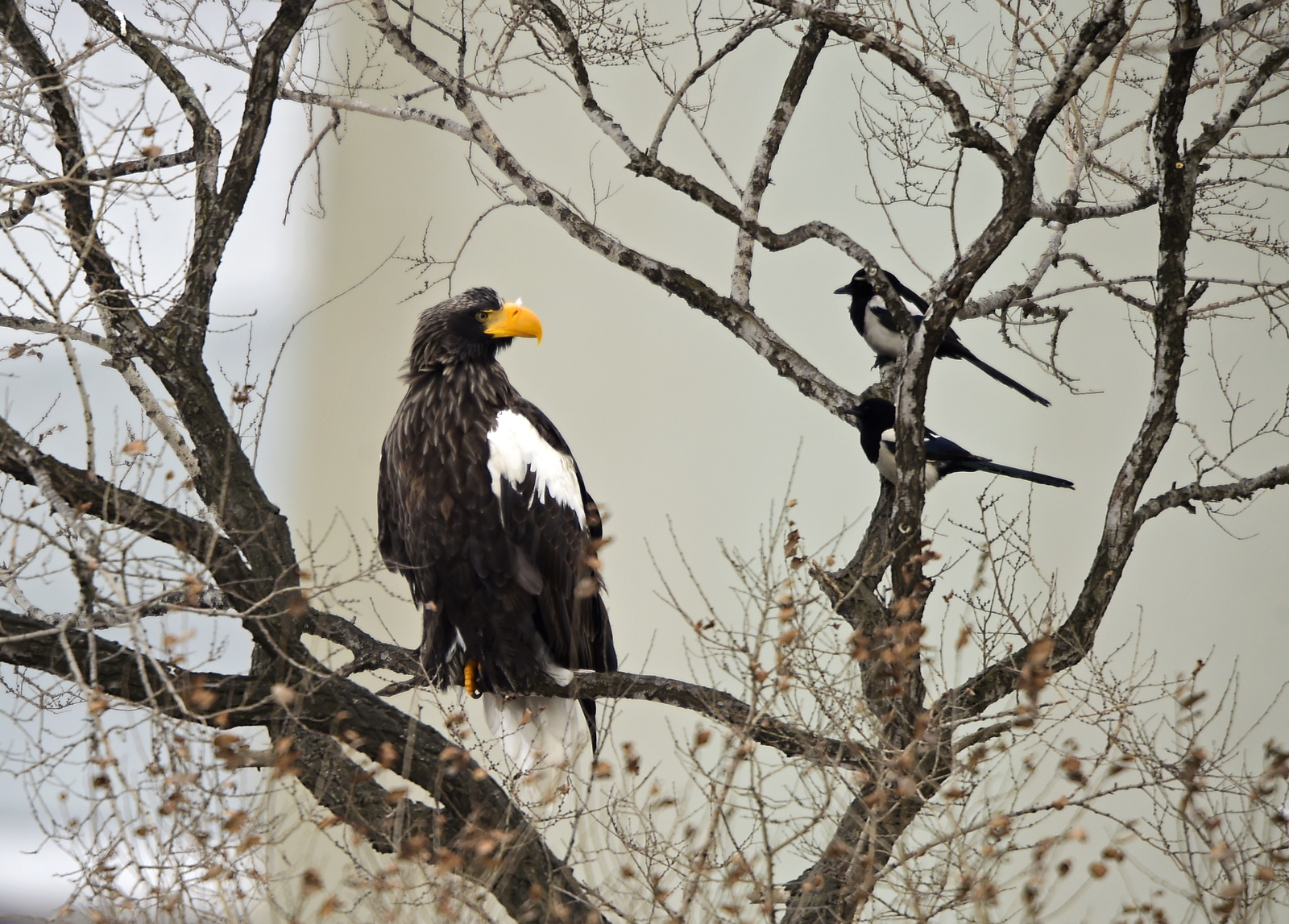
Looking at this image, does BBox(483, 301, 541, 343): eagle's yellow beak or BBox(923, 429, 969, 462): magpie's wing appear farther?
BBox(923, 429, 969, 462): magpie's wing

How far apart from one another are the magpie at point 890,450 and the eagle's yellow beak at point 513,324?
0.74m

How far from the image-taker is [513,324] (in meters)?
2.71

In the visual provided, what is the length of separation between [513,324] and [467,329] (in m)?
0.11

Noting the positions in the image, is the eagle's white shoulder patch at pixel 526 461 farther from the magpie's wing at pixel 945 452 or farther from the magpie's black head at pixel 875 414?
the magpie's wing at pixel 945 452

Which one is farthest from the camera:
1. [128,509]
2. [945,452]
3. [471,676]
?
[945,452]

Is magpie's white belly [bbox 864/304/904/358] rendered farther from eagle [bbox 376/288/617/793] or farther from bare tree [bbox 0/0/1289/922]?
eagle [bbox 376/288/617/793]

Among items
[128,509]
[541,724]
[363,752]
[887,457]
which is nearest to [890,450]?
[887,457]

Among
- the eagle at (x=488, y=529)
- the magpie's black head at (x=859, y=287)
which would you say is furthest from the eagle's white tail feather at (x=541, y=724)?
the magpie's black head at (x=859, y=287)

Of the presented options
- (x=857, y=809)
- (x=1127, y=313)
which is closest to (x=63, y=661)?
(x=857, y=809)

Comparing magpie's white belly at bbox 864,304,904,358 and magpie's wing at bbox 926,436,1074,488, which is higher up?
magpie's white belly at bbox 864,304,904,358

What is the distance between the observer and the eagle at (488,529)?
2.48 metres

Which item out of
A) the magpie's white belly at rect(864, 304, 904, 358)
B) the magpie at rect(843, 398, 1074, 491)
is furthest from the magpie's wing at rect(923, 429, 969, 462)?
the magpie's white belly at rect(864, 304, 904, 358)

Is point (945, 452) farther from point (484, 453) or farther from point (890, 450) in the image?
point (484, 453)

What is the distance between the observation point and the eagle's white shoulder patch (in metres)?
2.48
